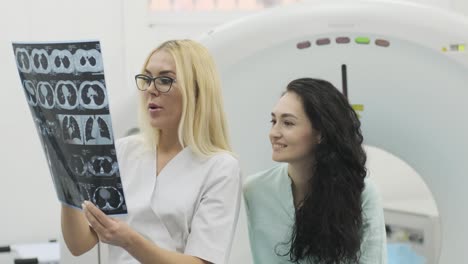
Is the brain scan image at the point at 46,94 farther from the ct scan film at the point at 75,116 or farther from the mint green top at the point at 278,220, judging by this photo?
the mint green top at the point at 278,220

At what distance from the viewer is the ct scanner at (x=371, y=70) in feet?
7.59

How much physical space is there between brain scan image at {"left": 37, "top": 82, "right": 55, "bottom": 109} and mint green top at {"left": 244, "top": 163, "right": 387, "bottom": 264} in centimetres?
60

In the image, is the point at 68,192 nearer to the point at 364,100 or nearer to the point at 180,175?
the point at 180,175

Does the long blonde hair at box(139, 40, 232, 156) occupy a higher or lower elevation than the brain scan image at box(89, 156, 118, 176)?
higher

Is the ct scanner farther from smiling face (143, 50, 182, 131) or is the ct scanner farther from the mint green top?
smiling face (143, 50, 182, 131)

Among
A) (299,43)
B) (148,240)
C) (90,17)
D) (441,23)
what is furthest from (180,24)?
(148,240)

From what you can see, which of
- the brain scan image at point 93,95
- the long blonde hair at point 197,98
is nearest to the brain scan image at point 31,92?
the brain scan image at point 93,95

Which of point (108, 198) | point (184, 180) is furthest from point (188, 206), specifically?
point (108, 198)

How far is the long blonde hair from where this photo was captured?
1512mm

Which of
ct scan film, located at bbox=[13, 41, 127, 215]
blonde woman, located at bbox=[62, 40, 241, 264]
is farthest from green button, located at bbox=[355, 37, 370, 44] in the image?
ct scan film, located at bbox=[13, 41, 127, 215]

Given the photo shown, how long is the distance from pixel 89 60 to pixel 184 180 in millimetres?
364

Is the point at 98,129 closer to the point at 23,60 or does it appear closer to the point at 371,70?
the point at 23,60

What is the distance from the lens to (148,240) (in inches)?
58.3

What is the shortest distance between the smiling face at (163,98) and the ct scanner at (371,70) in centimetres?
76
